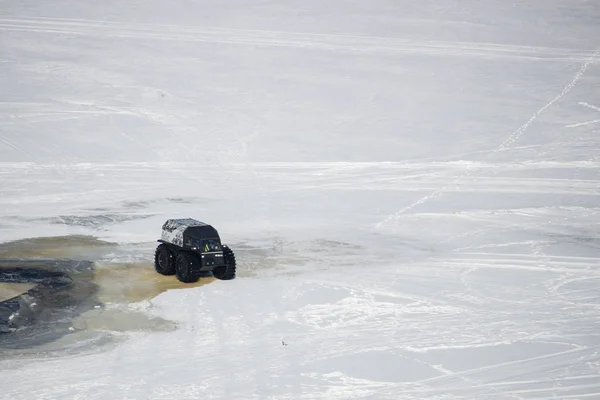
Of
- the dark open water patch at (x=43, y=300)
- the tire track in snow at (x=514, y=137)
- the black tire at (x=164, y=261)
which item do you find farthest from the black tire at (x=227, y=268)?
the tire track in snow at (x=514, y=137)

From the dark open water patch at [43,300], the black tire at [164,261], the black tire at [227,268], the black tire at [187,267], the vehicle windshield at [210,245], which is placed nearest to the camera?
the dark open water patch at [43,300]

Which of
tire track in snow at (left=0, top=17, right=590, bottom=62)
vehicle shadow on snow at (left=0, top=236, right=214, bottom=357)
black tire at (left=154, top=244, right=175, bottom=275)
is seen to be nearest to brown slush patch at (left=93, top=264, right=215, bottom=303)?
vehicle shadow on snow at (left=0, top=236, right=214, bottom=357)

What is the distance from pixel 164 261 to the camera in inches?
786

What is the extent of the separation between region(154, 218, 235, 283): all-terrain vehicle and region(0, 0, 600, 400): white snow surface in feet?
1.95

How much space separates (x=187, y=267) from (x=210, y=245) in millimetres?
685

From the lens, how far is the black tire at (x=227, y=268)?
19750mm

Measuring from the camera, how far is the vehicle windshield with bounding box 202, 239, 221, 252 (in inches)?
762

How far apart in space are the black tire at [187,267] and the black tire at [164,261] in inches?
18.6

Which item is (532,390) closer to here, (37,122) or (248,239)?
(248,239)

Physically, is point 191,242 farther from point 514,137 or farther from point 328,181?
point 514,137

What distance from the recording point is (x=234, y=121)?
3384cm

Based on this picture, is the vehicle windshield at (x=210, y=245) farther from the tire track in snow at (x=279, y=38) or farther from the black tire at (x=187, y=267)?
the tire track in snow at (x=279, y=38)

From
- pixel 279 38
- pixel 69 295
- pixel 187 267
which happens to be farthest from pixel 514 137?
pixel 69 295

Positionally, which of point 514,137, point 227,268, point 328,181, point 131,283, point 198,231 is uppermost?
point 514,137
